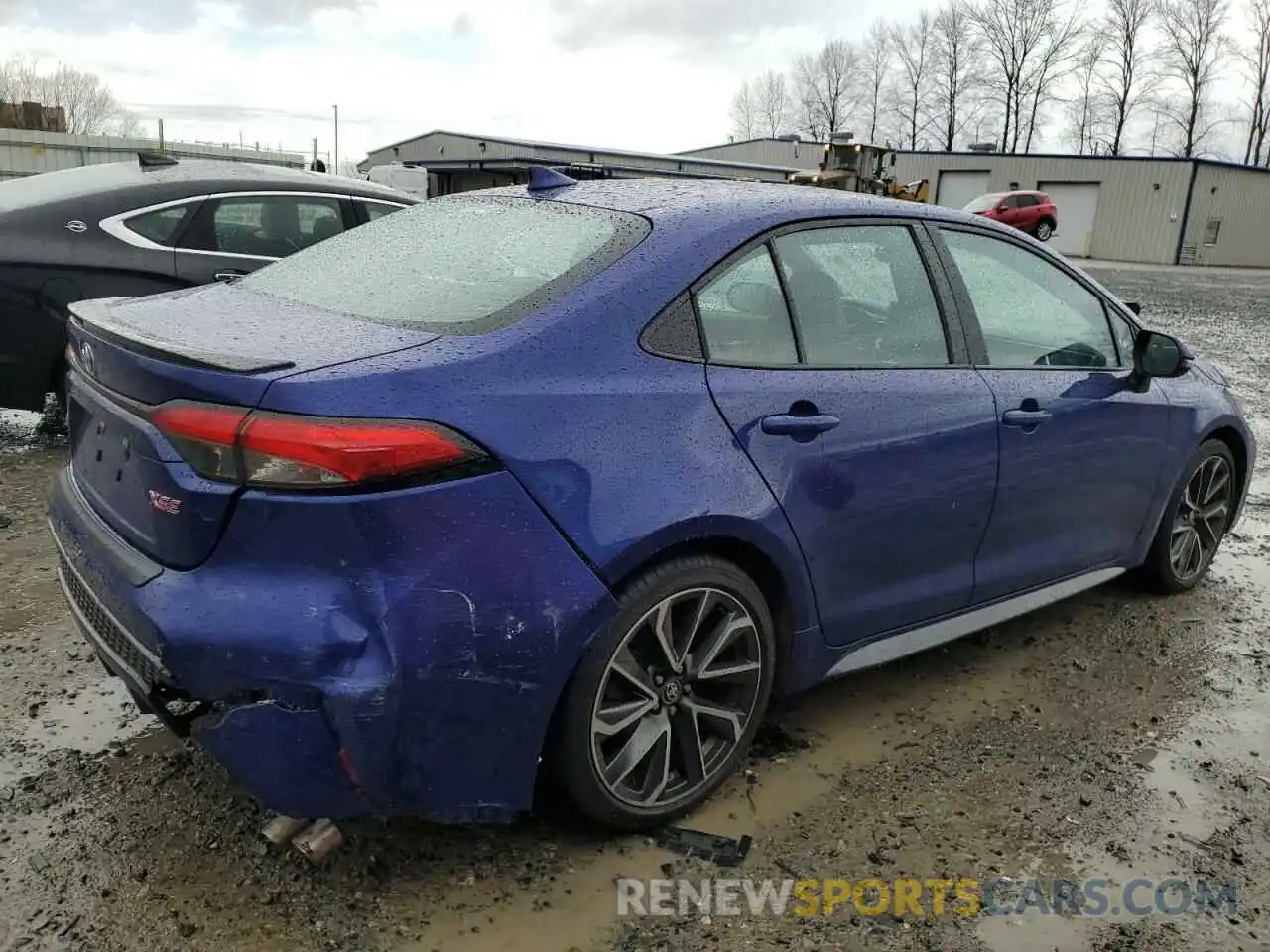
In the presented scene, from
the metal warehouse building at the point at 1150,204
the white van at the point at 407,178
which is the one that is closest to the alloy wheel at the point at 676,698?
the white van at the point at 407,178

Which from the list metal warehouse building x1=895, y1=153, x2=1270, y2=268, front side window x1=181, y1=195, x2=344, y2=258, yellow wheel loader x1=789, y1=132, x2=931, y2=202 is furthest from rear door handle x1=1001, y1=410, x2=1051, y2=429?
metal warehouse building x1=895, y1=153, x2=1270, y2=268

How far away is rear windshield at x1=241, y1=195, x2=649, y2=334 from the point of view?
96.4 inches

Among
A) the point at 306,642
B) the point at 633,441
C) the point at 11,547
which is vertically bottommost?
the point at 11,547

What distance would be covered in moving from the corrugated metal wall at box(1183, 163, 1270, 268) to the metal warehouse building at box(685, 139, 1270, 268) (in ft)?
0.13

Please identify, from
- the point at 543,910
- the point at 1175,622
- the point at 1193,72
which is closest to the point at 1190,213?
the point at 1193,72

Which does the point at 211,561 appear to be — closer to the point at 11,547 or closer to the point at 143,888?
the point at 143,888

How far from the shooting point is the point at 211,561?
211cm

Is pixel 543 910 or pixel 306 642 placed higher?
pixel 306 642

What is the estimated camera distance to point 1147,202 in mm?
41156

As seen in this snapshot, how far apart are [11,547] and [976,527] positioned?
152 inches

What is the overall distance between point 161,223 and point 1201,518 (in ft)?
17.6

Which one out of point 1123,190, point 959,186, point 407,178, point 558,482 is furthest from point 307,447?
point 959,186

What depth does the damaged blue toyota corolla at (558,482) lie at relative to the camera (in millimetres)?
2045

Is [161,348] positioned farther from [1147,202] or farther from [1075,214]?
[1075,214]
